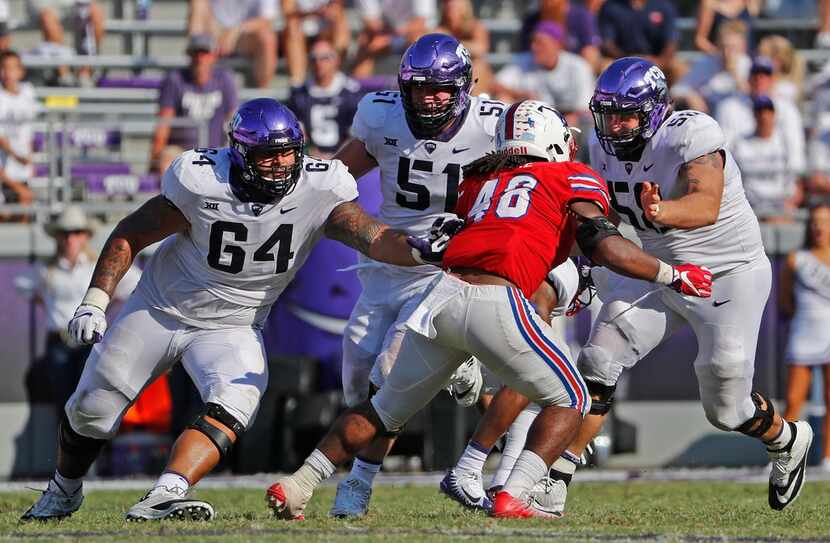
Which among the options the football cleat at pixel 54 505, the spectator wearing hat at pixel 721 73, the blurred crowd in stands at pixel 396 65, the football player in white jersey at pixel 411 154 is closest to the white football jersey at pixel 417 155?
the football player in white jersey at pixel 411 154

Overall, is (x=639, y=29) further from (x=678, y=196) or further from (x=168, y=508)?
(x=168, y=508)

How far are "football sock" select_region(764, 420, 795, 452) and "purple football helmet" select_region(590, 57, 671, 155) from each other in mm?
1444

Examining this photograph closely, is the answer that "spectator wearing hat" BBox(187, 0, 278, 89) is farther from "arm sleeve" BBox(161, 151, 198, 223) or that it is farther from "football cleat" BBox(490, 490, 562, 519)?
"football cleat" BBox(490, 490, 562, 519)

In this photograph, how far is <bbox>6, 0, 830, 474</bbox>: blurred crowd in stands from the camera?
12.3 meters

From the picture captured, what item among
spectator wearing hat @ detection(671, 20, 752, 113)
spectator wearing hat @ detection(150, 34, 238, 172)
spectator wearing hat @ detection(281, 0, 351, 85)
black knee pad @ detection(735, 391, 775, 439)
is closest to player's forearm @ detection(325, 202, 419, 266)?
black knee pad @ detection(735, 391, 775, 439)

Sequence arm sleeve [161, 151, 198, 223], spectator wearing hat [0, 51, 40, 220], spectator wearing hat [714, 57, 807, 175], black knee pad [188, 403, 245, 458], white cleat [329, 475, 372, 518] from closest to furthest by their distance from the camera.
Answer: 1. black knee pad [188, 403, 245, 458]
2. arm sleeve [161, 151, 198, 223]
3. white cleat [329, 475, 372, 518]
4. spectator wearing hat [0, 51, 40, 220]
5. spectator wearing hat [714, 57, 807, 175]

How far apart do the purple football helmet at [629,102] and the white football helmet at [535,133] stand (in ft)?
1.87

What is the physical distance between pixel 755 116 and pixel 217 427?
724 cm

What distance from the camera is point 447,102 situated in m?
7.18

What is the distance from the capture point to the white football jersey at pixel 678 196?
704 cm

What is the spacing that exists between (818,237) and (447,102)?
17.0ft

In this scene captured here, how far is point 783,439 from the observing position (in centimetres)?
733

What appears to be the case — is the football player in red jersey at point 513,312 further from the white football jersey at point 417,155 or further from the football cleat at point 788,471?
the football cleat at point 788,471

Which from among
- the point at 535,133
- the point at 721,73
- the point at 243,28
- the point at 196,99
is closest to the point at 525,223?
the point at 535,133
